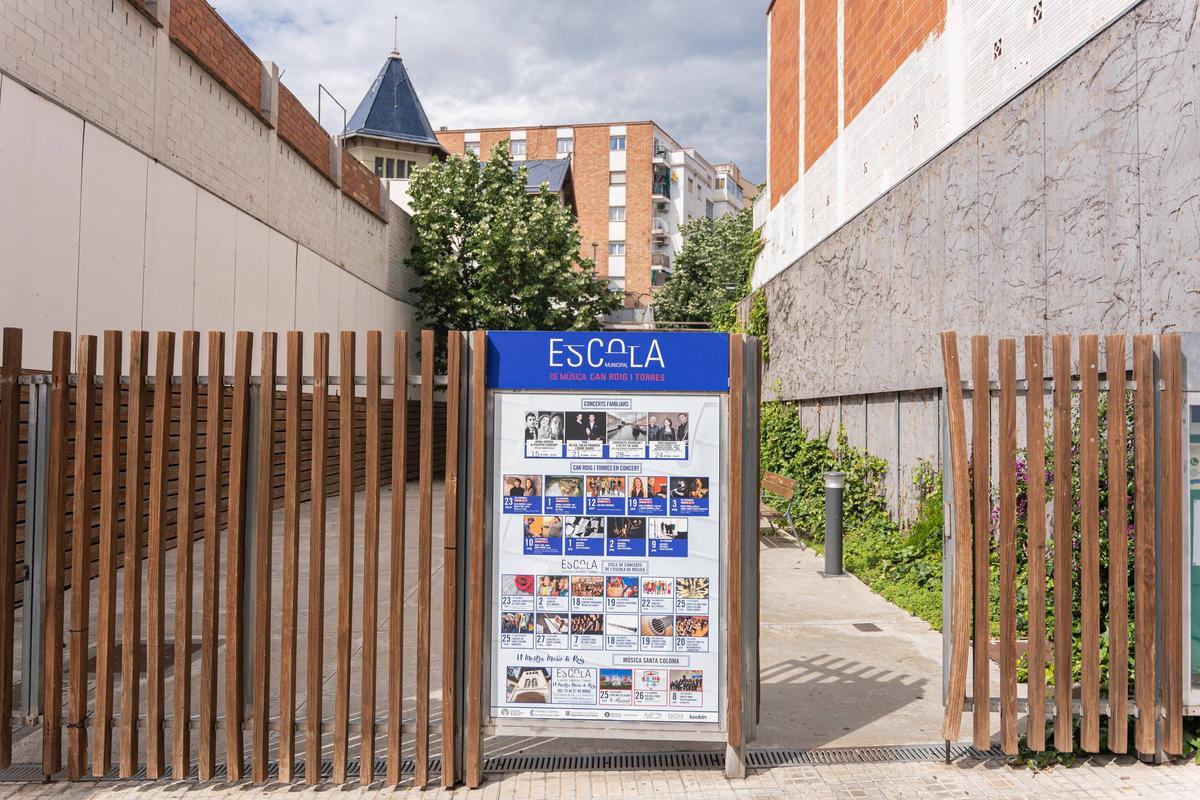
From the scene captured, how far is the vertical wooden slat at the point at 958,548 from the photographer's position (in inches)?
175

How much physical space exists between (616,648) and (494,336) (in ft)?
5.42

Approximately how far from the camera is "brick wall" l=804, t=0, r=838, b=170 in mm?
15195

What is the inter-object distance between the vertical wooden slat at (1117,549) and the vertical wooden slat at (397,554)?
3433 mm

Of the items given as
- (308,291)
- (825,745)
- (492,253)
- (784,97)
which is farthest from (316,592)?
(492,253)

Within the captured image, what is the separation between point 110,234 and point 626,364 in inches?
316

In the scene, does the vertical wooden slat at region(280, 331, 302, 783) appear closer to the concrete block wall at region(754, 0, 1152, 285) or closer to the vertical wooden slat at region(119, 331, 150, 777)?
the vertical wooden slat at region(119, 331, 150, 777)

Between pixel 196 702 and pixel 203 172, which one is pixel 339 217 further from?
pixel 196 702

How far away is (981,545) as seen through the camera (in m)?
4.43

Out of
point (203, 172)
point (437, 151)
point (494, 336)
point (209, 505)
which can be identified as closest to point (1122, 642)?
point (494, 336)

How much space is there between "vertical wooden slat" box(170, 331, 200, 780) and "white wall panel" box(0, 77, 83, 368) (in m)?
4.98

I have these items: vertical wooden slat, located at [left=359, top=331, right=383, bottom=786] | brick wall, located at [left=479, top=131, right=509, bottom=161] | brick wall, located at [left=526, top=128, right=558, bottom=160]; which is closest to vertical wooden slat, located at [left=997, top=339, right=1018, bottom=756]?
vertical wooden slat, located at [left=359, top=331, right=383, bottom=786]

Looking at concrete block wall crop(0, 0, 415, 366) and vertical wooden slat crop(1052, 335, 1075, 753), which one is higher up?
concrete block wall crop(0, 0, 415, 366)

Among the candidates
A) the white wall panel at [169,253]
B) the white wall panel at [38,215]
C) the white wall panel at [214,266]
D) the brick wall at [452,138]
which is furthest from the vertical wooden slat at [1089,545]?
the brick wall at [452,138]

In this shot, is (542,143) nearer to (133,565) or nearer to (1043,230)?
(1043,230)
